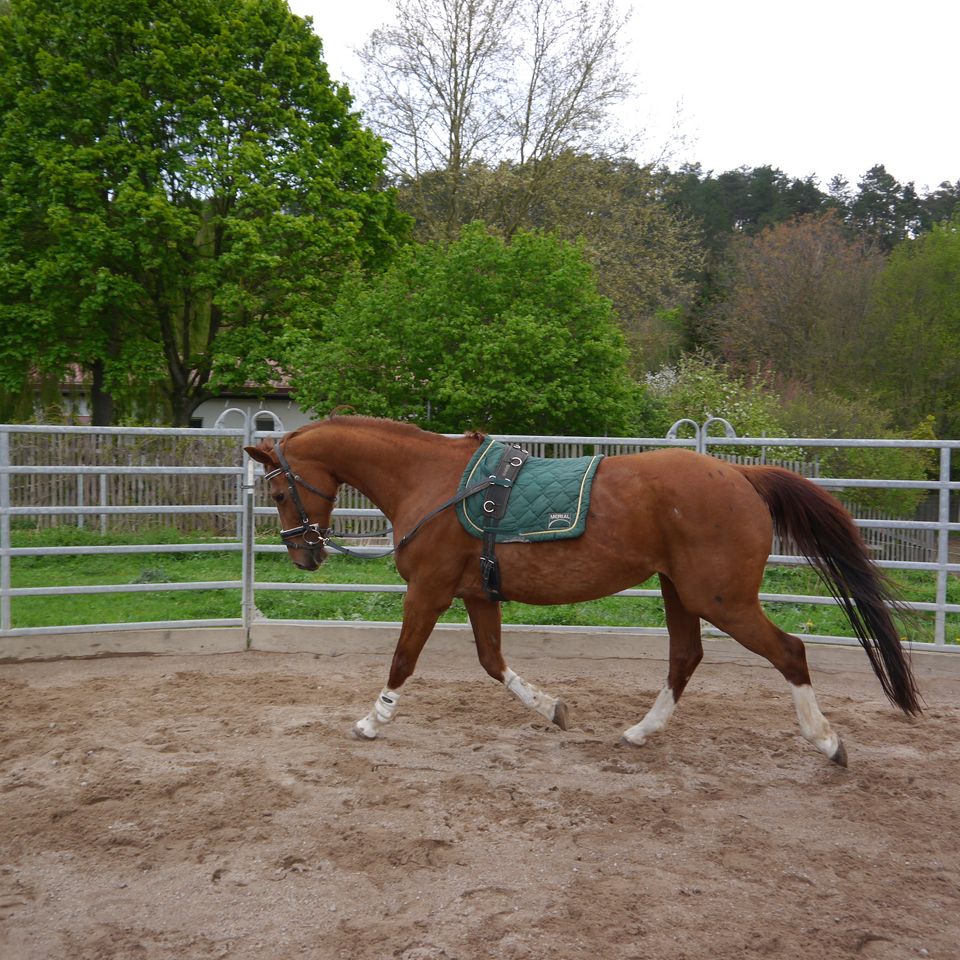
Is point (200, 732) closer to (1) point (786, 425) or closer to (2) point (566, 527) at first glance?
(2) point (566, 527)

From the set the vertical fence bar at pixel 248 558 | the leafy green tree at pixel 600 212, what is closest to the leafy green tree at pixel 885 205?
the leafy green tree at pixel 600 212

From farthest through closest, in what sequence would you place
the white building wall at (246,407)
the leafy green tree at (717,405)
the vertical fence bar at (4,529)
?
the white building wall at (246,407), the leafy green tree at (717,405), the vertical fence bar at (4,529)

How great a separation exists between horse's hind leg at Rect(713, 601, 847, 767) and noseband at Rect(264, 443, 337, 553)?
2227 mm

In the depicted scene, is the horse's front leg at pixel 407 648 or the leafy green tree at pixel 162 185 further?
the leafy green tree at pixel 162 185

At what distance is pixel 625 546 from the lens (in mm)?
4461

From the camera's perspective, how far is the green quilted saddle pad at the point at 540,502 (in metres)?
4.50

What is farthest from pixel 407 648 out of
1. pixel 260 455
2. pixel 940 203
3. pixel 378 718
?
pixel 940 203

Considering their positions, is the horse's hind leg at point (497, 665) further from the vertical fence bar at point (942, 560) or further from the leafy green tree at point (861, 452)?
the leafy green tree at point (861, 452)

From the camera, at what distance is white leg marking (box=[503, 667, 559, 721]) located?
187 inches

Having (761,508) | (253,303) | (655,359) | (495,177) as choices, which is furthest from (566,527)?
(655,359)

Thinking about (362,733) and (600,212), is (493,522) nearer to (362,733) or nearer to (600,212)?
(362,733)

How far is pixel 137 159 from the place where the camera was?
1670 cm

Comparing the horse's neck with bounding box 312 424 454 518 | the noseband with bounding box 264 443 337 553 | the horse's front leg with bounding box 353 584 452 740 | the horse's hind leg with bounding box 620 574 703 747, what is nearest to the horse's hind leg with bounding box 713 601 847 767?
the horse's hind leg with bounding box 620 574 703 747

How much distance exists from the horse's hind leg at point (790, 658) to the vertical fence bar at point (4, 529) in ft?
16.4
